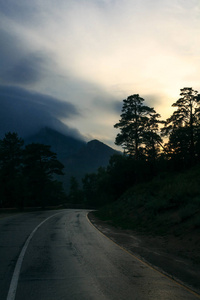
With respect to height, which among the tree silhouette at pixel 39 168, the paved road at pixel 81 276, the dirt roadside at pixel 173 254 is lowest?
the dirt roadside at pixel 173 254

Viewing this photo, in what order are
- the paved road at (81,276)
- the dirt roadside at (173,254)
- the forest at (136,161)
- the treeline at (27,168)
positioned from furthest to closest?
Answer: 1. the treeline at (27,168)
2. the forest at (136,161)
3. the dirt roadside at (173,254)
4. the paved road at (81,276)

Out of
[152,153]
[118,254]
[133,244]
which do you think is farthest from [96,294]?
[152,153]

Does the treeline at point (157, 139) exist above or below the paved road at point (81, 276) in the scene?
above

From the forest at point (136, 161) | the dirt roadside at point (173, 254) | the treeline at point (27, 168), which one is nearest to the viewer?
the dirt roadside at point (173, 254)

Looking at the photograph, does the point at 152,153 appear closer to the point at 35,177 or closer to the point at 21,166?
the point at 35,177

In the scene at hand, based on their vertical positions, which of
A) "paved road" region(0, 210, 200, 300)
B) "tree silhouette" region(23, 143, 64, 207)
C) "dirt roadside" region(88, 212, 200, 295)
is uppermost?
"tree silhouette" region(23, 143, 64, 207)

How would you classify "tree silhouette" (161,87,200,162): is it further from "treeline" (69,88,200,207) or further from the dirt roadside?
the dirt roadside

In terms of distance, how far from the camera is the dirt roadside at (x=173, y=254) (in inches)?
313

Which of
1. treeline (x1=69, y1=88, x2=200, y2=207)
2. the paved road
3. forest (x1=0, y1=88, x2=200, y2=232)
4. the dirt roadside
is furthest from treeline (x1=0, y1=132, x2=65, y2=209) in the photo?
the paved road

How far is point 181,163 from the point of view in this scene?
4325 cm

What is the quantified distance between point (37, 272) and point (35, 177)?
165 feet

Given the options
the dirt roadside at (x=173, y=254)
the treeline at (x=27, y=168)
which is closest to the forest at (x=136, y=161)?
the treeline at (x=27, y=168)

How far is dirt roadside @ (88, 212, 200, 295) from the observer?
7.95 metres

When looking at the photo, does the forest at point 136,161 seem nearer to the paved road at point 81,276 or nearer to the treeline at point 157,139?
the treeline at point 157,139
